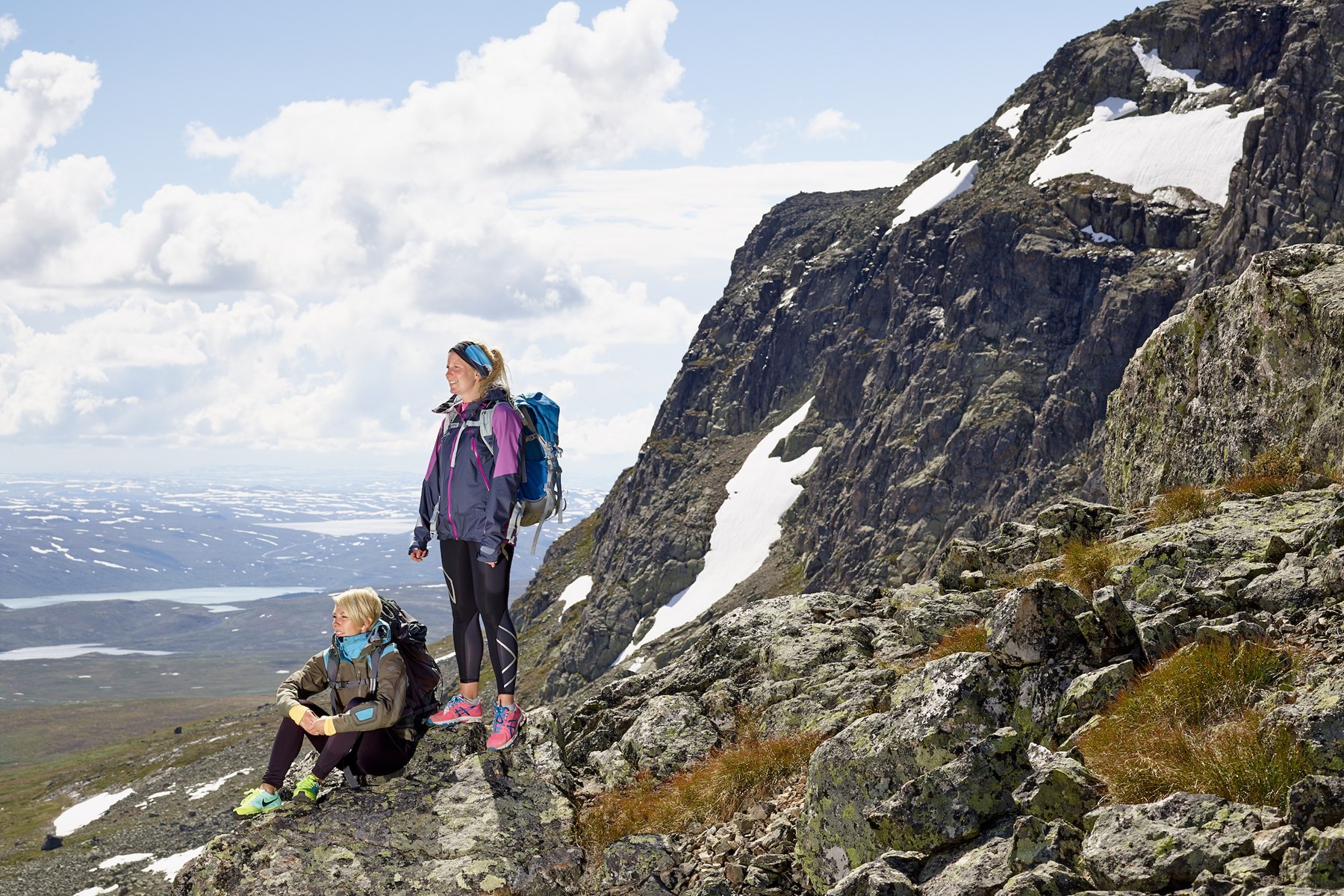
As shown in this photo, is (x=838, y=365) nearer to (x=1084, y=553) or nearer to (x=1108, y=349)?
(x=1108, y=349)

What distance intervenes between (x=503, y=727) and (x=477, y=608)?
168 centimetres

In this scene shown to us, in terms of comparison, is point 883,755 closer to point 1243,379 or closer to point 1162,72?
point 1243,379

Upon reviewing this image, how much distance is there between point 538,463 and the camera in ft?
38.7

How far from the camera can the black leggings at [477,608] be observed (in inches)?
452

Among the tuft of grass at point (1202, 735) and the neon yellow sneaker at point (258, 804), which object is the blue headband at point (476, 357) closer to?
the neon yellow sneaker at point (258, 804)

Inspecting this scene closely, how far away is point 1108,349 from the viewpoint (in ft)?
287

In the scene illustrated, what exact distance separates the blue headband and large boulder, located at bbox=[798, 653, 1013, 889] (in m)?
5.93

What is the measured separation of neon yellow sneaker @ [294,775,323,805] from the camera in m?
10.7

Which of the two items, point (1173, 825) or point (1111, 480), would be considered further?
point (1111, 480)

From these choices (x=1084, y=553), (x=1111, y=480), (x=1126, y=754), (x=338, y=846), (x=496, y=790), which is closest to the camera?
(x=1126, y=754)

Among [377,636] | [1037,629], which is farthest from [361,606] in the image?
[1037,629]

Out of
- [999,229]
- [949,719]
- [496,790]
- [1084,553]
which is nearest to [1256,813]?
[949,719]

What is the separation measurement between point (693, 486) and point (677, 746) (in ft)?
395

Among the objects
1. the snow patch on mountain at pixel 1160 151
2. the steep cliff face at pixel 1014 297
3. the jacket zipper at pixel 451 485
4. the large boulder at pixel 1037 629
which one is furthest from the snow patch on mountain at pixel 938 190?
the large boulder at pixel 1037 629
